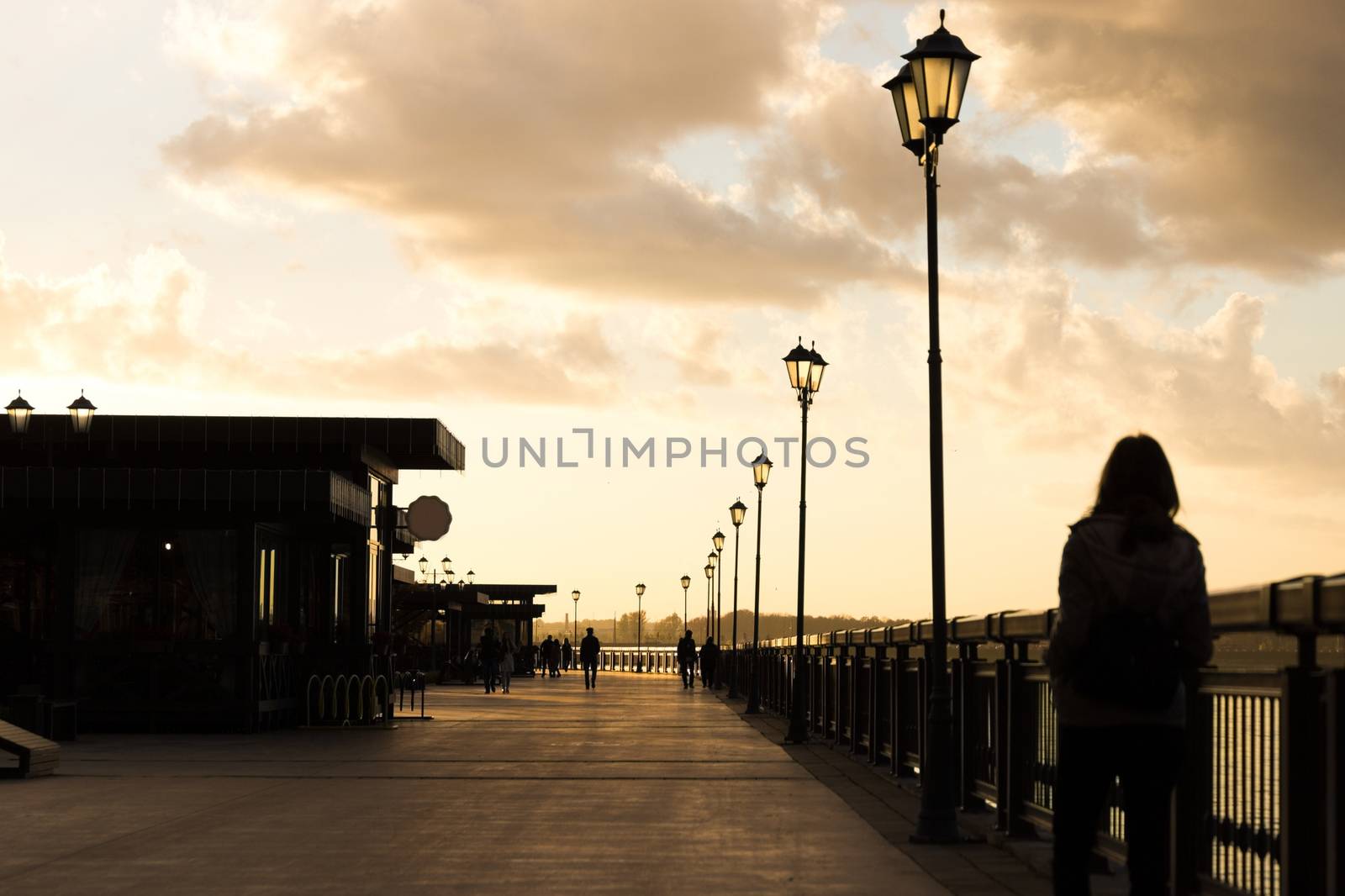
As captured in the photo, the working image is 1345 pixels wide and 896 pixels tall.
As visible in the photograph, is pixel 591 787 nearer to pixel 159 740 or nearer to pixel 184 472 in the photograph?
pixel 159 740

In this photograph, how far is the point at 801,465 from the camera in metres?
25.5

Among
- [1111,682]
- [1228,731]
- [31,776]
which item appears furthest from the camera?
[31,776]

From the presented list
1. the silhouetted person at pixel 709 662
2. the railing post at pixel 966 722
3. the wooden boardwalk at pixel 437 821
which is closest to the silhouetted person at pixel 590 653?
the silhouetted person at pixel 709 662

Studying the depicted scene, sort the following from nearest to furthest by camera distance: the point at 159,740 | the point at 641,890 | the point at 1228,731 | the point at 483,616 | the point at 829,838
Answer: the point at 1228,731, the point at 641,890, the point at 829,838, the point at 159,740, the point at 483,616

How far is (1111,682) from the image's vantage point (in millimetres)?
6020

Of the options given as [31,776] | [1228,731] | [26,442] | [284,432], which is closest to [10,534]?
[284,432]

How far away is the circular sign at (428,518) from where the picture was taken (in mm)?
28547

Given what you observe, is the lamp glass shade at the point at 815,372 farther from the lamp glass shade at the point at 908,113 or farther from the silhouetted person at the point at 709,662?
the silhouetted person at the point at 709,662

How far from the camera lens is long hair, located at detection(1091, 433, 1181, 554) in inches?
241

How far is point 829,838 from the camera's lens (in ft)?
37.3

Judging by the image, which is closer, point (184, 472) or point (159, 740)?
point (159, 740)

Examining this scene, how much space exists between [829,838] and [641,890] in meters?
2.68

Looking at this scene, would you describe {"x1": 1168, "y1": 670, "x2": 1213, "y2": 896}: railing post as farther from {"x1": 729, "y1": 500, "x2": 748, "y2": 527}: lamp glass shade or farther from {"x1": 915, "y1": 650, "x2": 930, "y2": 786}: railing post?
{"x1": 729, "y1": 500, "x2": 748, "y2": 527}: lamp glass shade

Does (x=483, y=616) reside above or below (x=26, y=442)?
below
